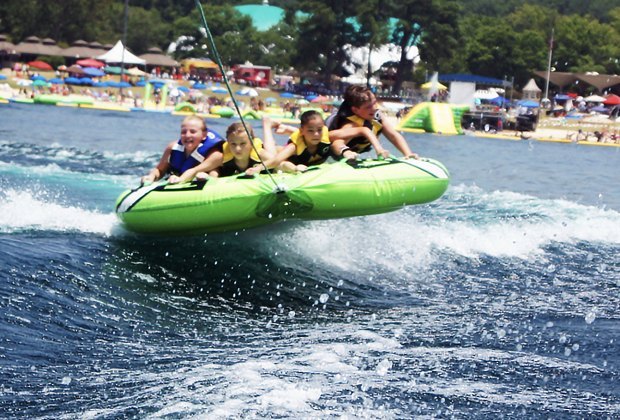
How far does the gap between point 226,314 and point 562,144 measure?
3120 centimetres

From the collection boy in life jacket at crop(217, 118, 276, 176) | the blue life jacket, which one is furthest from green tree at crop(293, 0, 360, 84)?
boy in life jacket at crop(217, 118, 276, 176)

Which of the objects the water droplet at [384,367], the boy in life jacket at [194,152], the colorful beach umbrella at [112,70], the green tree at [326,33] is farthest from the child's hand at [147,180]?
the green tree at [326,33]

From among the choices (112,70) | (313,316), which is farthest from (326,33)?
(313,316)

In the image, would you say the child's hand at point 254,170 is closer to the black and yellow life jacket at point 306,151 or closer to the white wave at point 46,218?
the black and yellow life jacket at point 306,151

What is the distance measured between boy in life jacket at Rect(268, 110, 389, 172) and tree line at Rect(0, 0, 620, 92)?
5478 cm

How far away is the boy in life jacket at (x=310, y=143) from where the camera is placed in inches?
307

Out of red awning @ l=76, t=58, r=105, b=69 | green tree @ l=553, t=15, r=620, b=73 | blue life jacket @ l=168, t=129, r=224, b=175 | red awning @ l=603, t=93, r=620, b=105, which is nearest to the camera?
blue life jacket @ l=168, t=129, r=224, b=175

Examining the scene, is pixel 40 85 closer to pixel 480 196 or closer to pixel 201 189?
pixel 480 196

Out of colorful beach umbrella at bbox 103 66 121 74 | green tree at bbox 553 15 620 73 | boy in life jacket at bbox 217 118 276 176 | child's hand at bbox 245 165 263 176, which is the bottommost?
child's hand at bbox 245 165 263 176

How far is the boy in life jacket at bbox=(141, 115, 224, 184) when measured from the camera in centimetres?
791

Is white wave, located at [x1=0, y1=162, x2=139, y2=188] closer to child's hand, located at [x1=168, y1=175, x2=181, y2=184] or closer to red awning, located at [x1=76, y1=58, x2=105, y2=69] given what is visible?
child's hand, located at [x1=168, y1=175, x2=181, y2=184]

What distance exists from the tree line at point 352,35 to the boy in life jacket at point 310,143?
180 feet

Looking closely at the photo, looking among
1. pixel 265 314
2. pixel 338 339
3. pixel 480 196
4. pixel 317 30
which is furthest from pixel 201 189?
pixel 317 30

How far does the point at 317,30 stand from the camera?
63.2 meters
